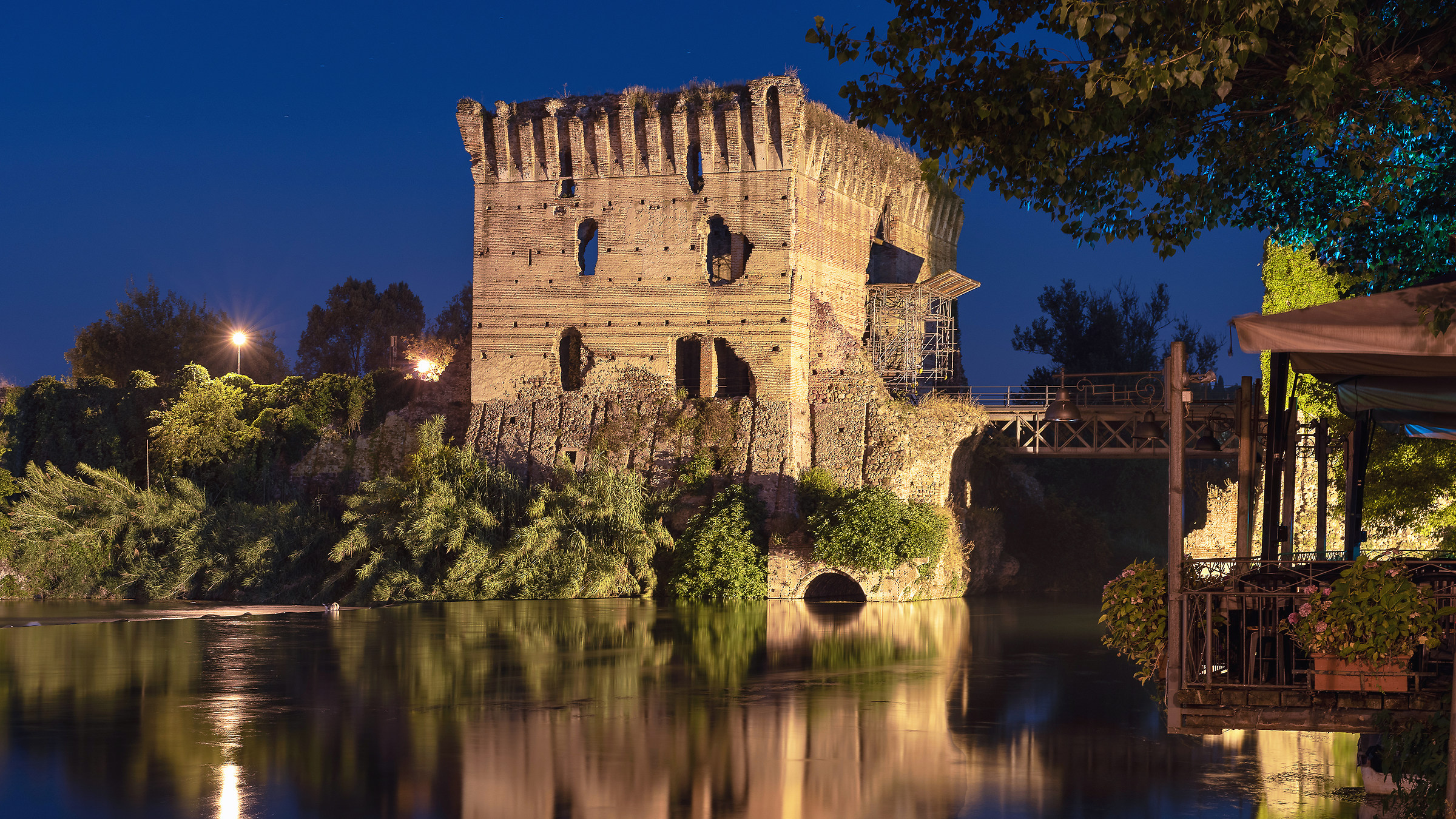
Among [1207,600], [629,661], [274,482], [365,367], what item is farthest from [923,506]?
[365,367]

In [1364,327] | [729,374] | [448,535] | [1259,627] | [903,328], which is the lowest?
[448,535]

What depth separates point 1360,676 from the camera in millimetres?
7469

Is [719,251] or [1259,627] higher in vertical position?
[719,251]

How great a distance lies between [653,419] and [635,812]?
20.8 metres

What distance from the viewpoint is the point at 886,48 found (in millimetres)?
10047

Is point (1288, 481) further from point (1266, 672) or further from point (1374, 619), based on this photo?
point (1374, 619)

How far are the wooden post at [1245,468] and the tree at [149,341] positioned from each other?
141 ft

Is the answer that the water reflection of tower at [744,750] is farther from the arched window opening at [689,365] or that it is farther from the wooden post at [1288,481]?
the arched window opening at [689,365]

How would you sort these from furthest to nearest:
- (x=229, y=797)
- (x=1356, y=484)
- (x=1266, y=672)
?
1. (x=1356, y=484)
2. (x=229, y=797)
3. (x=1266, y=672)

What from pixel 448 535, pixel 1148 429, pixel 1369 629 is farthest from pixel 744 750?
pixel 448 535

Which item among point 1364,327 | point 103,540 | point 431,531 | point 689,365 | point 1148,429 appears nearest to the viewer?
point 1364,327

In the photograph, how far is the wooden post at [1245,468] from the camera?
9.98 m

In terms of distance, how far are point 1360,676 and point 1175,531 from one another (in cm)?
133

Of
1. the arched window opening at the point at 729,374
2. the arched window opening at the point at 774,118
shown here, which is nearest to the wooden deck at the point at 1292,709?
the arched window opening at the point at 729,374
